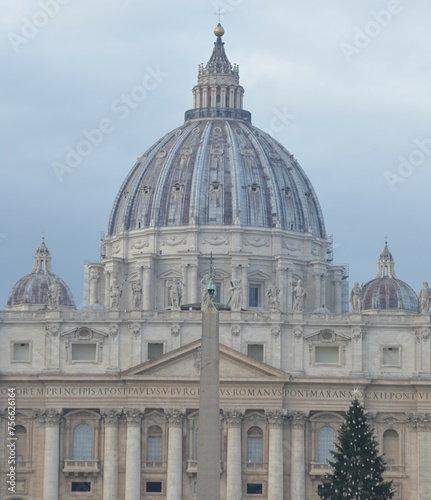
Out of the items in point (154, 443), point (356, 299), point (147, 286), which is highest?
point (147, 286)

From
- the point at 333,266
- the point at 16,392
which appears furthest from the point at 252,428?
the point at 333,266

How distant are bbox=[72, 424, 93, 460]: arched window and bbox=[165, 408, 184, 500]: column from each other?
5.25m

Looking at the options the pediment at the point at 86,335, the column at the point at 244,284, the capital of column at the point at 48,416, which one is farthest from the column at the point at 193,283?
the capital of column at the point at 48,416

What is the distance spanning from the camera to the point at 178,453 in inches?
5369

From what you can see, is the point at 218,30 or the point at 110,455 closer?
the point at 110,455

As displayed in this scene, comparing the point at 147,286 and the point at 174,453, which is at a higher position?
the point at 147,286

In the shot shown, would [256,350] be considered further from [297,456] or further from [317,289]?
[317,289]

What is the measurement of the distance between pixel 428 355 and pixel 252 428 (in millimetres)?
12267

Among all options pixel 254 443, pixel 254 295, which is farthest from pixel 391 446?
pixel 254 295

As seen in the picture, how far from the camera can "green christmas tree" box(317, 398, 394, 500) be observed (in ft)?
357

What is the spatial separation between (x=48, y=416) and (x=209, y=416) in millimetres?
62204

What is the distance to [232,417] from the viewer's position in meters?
137

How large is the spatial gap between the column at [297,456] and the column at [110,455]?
1123 centimetres

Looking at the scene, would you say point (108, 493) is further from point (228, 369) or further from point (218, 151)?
point (218, 151)
